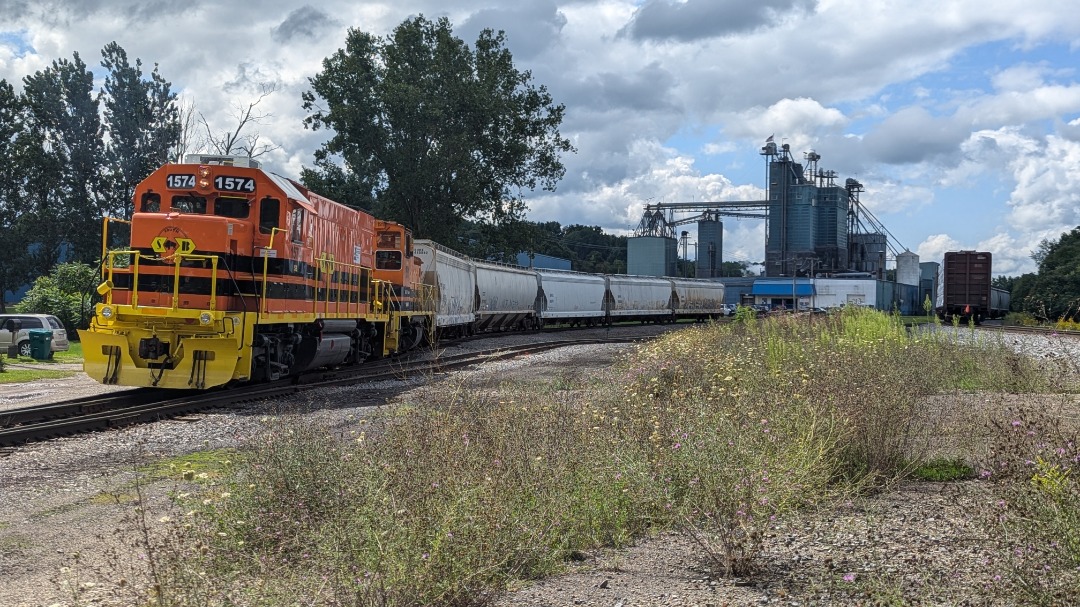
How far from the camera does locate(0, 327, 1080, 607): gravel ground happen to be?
4.32 metres

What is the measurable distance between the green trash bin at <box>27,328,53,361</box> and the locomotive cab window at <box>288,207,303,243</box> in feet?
39.6

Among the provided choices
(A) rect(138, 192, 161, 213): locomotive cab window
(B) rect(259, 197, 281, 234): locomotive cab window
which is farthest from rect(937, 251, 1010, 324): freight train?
(A) rect(138, 192, 161, 213): locomotive cab window

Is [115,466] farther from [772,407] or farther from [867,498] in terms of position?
[867,498]

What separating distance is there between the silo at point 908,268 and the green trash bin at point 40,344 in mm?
86326

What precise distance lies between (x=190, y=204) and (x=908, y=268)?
91712mm

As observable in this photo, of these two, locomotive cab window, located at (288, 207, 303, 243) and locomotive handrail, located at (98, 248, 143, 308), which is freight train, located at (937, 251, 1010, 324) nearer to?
locomotive cab window, located at (288, 207, 303, 243)

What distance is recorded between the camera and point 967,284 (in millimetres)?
52188

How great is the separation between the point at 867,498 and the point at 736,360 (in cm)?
477

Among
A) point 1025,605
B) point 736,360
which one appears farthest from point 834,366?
point 1025,605

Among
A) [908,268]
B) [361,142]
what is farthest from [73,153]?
[908,268]

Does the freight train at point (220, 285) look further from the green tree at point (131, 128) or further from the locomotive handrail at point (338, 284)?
the green tree at point (131, 128)

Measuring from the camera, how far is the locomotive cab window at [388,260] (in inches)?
880

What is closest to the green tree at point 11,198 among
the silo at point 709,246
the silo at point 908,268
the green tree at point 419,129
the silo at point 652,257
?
the green tree at point 419,129

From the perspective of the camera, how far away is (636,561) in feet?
16.9
